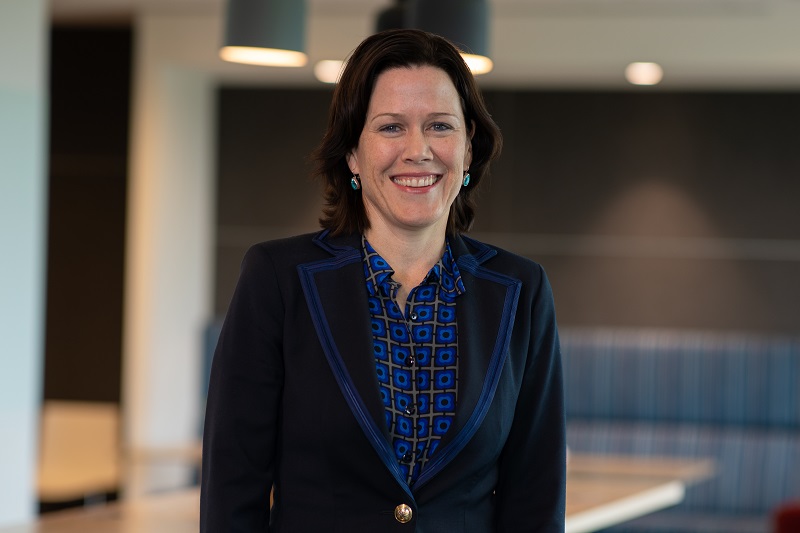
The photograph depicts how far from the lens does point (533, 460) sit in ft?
5.98

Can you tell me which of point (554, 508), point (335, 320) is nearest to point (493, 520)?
point (554, 508)

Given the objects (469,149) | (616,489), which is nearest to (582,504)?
(616,489)

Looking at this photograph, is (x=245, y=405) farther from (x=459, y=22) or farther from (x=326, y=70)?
(x=326, y=70)

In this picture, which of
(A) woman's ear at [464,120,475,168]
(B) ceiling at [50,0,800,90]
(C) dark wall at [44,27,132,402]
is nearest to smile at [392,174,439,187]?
(A) woman's ear at [464,120,475,168]

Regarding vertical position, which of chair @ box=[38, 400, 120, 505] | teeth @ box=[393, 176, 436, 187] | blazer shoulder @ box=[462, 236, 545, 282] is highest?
teeth @ box=[393, 176, 436, 187]

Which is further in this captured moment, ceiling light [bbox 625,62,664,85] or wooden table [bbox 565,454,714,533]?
ceiling light [bbox 625,62,664,85]

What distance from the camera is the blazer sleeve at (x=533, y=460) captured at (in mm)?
1815

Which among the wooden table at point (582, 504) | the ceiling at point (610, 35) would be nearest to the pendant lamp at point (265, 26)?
the wooden table at point (582, 504)

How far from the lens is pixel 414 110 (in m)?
1.74

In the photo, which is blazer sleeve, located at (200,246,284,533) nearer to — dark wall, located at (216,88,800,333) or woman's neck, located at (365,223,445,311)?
woman's neck, located at (365,223,445,311)

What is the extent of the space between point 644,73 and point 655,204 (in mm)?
853

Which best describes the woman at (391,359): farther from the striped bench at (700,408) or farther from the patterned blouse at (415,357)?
the striped bench at (700,408)

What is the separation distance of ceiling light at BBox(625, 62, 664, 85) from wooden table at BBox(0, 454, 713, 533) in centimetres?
213

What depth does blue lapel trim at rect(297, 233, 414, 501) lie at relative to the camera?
1.67 metres
